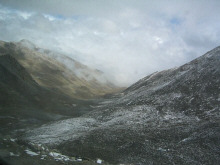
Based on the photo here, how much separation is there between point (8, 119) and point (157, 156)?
3289 centimetres

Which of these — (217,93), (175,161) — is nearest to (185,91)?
(217,93)

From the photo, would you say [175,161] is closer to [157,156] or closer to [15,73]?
[157,156]

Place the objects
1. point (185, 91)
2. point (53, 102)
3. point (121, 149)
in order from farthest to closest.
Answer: point (53, 102) < point (185, 91) < point (121, 149)

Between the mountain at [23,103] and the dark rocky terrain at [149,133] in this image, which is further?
the mountain at [23,103]

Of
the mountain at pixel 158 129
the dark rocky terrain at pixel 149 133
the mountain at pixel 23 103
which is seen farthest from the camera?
the mountain at pixel 23 103

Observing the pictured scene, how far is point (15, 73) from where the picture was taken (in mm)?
77250

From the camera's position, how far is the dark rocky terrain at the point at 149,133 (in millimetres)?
26062

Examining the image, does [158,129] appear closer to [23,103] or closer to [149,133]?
[149,133]

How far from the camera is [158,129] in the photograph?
3819cm

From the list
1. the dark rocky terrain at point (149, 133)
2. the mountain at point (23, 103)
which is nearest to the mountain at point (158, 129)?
the dark rocky terrain at point (149, 133)

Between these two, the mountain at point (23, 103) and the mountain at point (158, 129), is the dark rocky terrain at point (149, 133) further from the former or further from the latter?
the mountain at point (23, 103)

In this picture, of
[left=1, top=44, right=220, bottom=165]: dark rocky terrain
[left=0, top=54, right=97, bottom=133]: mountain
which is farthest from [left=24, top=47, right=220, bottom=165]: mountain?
[left=0, top=54, right=97, bottom=133]: mountain

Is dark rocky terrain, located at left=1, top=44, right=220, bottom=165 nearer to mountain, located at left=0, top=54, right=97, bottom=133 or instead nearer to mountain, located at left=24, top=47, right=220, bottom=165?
mountain, located at left=24, top=47, right=220, bottom=165

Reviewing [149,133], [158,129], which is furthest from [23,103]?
[158,129]
